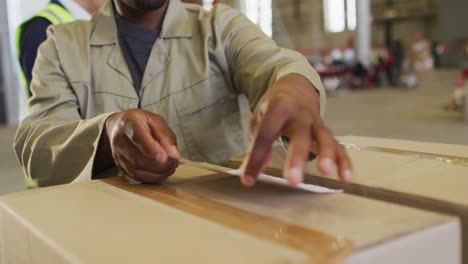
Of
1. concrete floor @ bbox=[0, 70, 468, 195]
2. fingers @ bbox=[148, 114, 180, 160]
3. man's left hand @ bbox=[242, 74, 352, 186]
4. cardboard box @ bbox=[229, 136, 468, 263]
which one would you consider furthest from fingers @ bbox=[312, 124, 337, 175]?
concrete floor @ bbox=[0, 70, 468, 195]

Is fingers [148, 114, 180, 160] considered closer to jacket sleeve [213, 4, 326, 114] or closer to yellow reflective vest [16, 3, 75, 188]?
jacket sleeve [213, 4, 326, 114]

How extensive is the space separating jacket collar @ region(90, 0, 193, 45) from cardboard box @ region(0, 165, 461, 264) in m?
0.58

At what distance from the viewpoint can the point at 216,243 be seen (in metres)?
0.37

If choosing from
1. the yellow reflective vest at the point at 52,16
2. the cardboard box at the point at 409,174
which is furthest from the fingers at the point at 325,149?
the yellow reflective vest at the point at 52,16

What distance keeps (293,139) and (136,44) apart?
746 millimetres

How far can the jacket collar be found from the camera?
108 cm

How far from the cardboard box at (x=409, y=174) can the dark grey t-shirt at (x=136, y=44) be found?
45 cm

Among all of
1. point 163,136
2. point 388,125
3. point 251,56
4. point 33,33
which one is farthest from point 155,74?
point 388,125

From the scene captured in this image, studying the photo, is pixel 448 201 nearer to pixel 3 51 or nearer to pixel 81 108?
pixel 81 108

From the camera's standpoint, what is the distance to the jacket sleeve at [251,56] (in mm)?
867

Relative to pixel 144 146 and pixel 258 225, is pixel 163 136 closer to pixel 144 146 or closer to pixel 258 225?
pixel 144 146

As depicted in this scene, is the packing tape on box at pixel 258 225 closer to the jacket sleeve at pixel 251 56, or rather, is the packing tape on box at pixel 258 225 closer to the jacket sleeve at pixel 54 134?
the jacket sleeve at pixel 54 134

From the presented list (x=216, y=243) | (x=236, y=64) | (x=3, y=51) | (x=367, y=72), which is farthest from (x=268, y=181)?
(x=367, y=72)

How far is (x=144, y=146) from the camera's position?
60 cm
